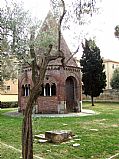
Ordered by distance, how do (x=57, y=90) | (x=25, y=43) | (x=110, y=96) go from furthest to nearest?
(x=110, y=96) < (x=57, y=90) < (x=25, y=43)

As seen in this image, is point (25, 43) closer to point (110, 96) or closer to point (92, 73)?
point (92, 73)

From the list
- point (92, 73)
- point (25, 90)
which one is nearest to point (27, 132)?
point (25, 90)

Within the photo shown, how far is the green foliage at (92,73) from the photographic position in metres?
42.5

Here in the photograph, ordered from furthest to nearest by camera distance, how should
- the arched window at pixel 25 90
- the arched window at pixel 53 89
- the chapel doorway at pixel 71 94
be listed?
the arched window at pixel 25 90, the chapel doorway at pixel 71 94, the arched window at pixel 53 89

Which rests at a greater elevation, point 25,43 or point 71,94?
point 25,43

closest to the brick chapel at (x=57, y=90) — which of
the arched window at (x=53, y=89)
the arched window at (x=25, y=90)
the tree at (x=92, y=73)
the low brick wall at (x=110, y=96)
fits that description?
the arched window at (x=53, y=89)

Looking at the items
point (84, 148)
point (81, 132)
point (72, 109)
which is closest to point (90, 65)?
point (72, 109)

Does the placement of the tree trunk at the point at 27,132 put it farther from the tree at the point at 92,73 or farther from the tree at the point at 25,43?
the tree at the point at 92,73

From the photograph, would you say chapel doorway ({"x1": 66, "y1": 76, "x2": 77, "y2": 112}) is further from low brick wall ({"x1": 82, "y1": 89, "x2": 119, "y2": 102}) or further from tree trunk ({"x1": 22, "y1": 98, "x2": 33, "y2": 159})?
tree trunk ({"x1": 22, "y1": 98, "x2": 33, "y2": 159})

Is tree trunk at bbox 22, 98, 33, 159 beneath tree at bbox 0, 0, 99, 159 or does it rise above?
beneath

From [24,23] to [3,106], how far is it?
36494mm

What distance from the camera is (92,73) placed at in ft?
141

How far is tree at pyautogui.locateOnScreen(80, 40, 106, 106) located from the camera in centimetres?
4253

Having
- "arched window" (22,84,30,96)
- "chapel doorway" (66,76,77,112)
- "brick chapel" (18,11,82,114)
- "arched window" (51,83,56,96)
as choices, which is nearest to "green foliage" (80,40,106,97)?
"chapel doorway" (66,76,77,112)
